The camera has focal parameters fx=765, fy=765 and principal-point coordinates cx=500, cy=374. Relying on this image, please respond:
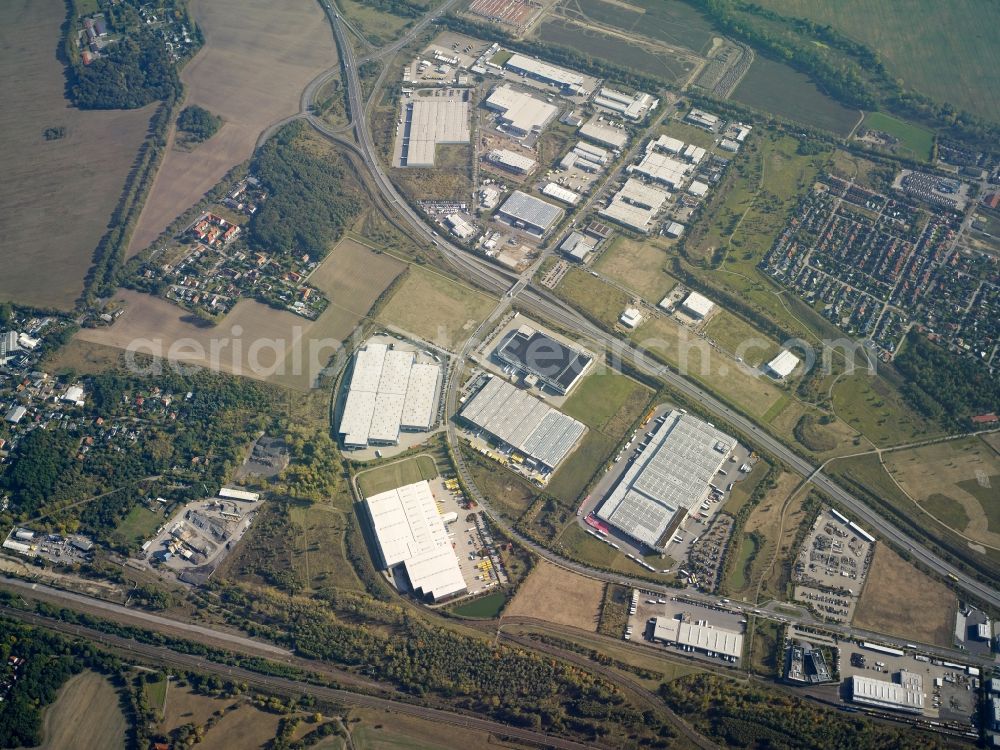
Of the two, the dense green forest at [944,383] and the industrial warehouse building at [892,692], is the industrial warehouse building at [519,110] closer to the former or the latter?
the dense green forest at [944,383]

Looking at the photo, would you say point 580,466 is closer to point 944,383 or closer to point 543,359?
point 543,359

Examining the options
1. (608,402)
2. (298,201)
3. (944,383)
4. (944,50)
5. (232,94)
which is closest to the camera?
(608,402)

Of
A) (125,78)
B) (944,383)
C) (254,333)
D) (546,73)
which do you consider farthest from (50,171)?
(944,383)

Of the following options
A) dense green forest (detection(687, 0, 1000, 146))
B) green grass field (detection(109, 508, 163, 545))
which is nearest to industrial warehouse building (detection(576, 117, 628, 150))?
dense green forest (detection(687, 0, 1000, 146))

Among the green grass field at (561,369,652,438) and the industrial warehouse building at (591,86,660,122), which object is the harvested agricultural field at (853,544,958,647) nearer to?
the green grass field at (561,369,652,438)

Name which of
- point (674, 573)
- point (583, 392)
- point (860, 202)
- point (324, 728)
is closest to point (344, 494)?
point (324, 728)

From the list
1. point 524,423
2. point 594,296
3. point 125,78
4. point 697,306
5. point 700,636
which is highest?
point 697,306
